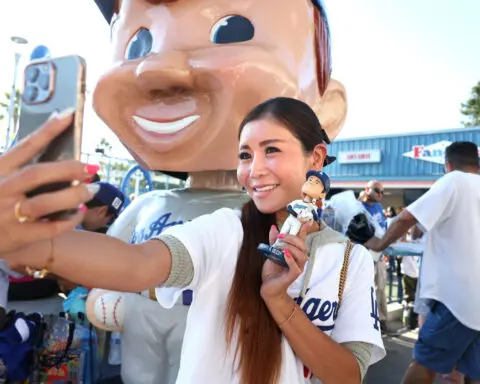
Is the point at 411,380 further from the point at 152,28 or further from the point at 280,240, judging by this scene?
the point at 152,28

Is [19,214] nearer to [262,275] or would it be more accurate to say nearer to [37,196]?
[37,196]

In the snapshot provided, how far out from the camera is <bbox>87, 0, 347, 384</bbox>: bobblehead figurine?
1623mm

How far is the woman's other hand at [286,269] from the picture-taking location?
0.85m

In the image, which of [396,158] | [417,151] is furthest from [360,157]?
[417,151]

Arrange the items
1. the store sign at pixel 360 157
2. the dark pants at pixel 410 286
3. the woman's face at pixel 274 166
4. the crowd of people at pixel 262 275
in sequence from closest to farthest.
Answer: the crowd of people at pixel 262 275 < the woman's face at pixel 274 166 < the dark pants at pixel 410 286 < the store sign at pixel 360 157

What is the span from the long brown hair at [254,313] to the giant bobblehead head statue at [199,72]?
0.61 metres

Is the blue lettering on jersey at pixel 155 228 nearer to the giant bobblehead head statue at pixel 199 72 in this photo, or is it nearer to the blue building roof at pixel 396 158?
the giant bobblehead head statue at pixel 199 72

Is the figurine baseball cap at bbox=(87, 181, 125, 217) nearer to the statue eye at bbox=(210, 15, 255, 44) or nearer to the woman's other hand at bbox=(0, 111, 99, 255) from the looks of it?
the statue eye at bbox=(210, 15, 255, 44)

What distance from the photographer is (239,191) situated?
1952mm

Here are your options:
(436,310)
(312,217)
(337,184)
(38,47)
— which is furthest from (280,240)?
(337,184)

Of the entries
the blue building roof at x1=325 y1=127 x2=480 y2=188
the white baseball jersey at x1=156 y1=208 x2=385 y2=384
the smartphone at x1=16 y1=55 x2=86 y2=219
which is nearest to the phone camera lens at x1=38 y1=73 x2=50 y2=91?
the smartphone at x1=16 y1=55 x2=86 y2=219

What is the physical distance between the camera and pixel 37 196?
1.74 feet

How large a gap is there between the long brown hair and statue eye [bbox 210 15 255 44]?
2.48ft

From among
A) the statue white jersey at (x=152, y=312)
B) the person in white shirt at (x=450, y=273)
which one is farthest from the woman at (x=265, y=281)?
the person in white shirt at (x=450, y=273)
